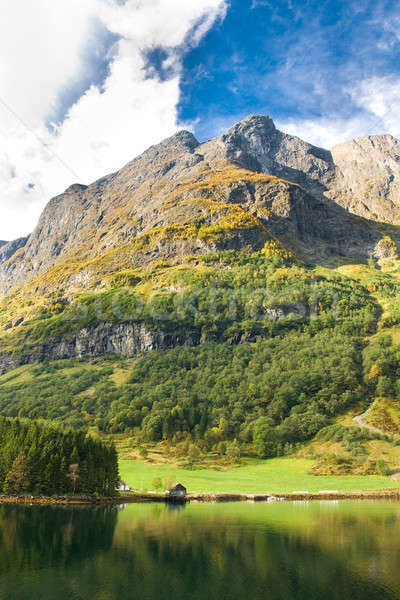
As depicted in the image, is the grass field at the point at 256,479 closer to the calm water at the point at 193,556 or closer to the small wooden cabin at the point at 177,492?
the small wooden cabin at the point at 177,492

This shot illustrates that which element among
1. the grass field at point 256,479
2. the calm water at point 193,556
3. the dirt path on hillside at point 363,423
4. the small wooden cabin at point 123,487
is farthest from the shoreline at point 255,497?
the dirt path on hillside at point 363,423

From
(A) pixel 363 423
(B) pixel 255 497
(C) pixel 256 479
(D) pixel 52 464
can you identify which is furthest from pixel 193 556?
(A) pixel 363 423

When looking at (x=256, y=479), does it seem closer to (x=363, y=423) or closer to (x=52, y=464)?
(x=363, y=423)

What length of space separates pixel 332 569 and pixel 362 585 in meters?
5.43

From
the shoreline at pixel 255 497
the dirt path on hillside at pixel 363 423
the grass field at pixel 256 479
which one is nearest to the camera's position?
the shoreline at pixel 255 497

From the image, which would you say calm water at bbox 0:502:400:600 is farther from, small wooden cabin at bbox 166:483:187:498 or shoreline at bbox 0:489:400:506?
small wooden cabin at bbox 166:483:187:498

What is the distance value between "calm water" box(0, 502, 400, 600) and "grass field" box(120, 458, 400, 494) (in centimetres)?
4014

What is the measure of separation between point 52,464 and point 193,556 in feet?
162

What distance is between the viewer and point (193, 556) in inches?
2019

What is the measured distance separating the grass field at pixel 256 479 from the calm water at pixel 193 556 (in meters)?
40.1

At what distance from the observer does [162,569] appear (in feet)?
150

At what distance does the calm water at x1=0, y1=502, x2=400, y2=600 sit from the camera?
39.3 metres

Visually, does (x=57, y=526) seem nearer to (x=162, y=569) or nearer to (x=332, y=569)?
(x=162, y=569)

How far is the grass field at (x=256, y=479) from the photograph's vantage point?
121m
